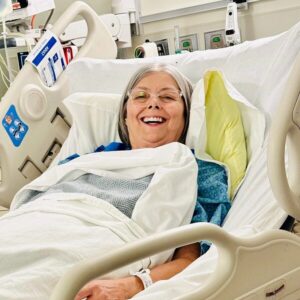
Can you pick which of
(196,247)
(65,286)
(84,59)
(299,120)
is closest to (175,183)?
(196,247)

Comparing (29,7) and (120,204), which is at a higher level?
(29,7)

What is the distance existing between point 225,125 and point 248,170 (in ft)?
0.68

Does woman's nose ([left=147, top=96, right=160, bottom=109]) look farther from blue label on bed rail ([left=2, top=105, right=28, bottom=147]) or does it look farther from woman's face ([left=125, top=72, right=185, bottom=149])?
blue label on bed rail ([left=2, top=105, right=28, bottom=147])

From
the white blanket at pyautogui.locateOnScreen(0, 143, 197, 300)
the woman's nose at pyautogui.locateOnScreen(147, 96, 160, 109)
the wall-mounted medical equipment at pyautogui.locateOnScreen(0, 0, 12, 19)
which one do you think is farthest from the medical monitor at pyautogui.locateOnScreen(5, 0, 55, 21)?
the white blanket at pyautogui.locateOnScreen(0, 143, 197, 300)

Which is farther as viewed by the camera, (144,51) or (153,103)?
(144,51)

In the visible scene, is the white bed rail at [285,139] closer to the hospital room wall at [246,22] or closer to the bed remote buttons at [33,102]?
the bed remote buttons at [33,102]

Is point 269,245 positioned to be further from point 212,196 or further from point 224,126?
point 224,126

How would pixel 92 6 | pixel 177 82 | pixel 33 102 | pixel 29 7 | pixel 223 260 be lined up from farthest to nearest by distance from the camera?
pixel 92 6 < pixel 29 7 < pixel 33 102 < pixel 177 82 < pixel 223 260

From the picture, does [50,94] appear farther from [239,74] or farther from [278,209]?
[278,209]

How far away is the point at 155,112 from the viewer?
1.84 m

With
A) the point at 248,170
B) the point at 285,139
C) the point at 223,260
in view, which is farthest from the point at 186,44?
the point at 223,260

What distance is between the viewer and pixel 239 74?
6.31 feet

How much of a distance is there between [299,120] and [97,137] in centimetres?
111

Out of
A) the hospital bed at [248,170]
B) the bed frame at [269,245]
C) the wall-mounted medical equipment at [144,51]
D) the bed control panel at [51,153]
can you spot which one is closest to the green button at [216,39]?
the wall-mounted medical equipment at [144,51]
